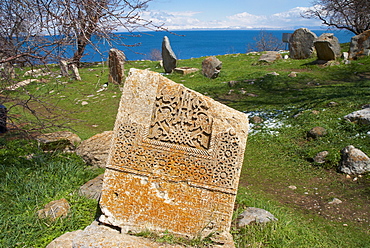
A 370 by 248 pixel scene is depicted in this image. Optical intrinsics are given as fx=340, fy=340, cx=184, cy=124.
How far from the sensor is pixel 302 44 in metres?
16.6

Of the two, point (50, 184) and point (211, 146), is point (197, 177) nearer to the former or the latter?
point (211, 146)

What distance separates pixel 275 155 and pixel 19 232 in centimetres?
520

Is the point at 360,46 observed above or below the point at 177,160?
above

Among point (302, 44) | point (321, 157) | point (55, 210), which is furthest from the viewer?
point (302, 44)

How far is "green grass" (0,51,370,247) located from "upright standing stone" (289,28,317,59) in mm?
4344

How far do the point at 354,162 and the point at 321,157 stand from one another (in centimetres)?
69

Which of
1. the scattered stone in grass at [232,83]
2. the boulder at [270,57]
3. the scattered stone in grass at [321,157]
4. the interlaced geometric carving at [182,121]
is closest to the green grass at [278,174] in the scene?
the scattered stone in grass at [321,157]

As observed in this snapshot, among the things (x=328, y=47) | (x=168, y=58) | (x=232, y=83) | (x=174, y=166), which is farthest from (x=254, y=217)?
(x=168, y=58)

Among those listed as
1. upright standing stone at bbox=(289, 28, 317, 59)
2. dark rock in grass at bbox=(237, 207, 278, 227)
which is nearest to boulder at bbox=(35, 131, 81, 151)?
dark rock in grass at bbox=(237, 207, 278, 227)

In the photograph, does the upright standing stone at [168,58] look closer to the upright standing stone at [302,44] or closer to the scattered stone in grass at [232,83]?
the scattered stone in grass at [232,83]

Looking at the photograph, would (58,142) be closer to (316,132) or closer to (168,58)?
(316,132)

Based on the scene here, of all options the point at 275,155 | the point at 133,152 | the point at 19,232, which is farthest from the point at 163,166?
the point at 275,155

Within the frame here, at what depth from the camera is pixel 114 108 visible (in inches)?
475

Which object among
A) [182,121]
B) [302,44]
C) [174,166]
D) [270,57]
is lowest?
[174,166]
